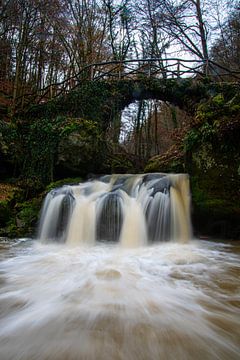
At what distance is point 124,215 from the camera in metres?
6.40

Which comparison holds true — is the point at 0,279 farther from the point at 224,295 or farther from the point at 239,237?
the point at 239,237

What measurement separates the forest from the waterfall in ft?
1.39

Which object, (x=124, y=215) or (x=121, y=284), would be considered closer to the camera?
(x=121, y=284)

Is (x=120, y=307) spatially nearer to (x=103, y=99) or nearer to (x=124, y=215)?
(x=124, y=215)

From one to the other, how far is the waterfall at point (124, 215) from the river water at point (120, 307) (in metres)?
1.42

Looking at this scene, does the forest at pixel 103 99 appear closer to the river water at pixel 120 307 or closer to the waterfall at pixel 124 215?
the waterfall at pixel 124 215

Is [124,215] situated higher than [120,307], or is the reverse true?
[124,215]

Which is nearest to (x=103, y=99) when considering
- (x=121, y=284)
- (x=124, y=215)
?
(x=124, y=215)

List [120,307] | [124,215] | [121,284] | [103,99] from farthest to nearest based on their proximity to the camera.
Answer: [103,99], [124,215], [121,284], [120,307]

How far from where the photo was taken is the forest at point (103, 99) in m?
6.57

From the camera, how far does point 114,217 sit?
642cm

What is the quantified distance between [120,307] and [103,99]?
9963mm

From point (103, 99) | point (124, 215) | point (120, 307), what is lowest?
point (120, 307)

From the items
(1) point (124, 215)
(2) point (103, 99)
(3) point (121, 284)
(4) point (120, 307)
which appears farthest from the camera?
(2) point (103, 99)
